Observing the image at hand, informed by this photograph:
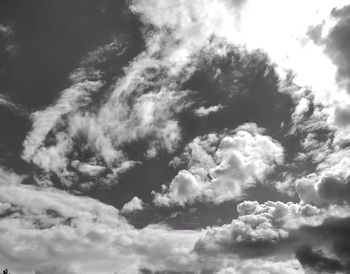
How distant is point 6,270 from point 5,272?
1533 mm

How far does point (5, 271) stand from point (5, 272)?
777 millimetres

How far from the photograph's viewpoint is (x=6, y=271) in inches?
5989

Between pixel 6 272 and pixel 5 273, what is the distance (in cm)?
110

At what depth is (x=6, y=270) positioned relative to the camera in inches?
5999

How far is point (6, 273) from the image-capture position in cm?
15250

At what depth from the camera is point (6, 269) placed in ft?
502

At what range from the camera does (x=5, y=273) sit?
152375 millimetres

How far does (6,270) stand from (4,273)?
2.59 m

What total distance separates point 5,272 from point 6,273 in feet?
3.19

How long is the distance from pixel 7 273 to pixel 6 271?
2629 mm

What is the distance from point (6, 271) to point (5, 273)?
177 cm

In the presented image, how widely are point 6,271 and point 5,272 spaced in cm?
124

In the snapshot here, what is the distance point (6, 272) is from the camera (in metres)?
152

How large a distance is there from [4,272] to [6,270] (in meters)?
2.06
